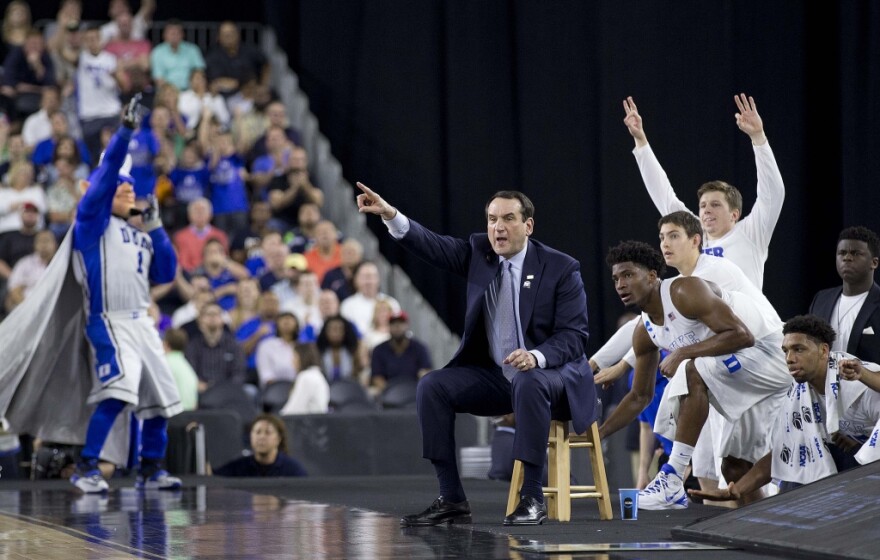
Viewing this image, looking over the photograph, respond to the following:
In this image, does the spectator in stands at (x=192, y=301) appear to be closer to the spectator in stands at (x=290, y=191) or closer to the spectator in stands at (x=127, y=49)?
the spectator in stands at (x=290, y=191)

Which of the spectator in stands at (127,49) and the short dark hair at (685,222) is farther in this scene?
the spectator in stands at (127,49)

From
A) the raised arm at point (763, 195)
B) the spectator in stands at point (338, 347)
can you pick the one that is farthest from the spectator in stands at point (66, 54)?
the raised arm at point (763, 195)

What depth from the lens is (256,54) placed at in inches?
535

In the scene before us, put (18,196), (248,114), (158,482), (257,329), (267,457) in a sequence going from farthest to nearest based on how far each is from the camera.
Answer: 1. (248,114)
2. (18,196)
3. (257,329)
4. (267,457)
5. (158,482)

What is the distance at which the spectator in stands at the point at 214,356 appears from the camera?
9.98 meters

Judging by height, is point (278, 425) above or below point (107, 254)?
below

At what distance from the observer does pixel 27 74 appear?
12.9 metres

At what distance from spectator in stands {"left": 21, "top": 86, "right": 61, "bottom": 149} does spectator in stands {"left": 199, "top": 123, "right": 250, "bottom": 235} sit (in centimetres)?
145

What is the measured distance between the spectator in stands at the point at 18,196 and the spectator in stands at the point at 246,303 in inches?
76.8

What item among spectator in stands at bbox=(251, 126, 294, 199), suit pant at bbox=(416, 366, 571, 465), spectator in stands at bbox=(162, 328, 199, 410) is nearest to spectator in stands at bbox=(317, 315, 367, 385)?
spectator in stands at bbox=(162, 328, 199, 410)

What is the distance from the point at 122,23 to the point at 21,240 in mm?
2839

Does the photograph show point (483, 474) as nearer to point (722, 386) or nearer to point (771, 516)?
point (722, 386)

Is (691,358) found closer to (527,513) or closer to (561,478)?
(561,478)

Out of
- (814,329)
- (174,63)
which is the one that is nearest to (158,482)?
(814,329)
